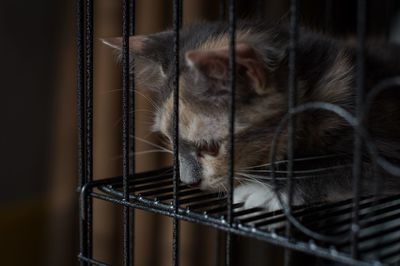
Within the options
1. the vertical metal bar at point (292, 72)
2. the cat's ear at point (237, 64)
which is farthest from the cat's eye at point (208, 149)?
the vertical metal bar at point (292, 72)

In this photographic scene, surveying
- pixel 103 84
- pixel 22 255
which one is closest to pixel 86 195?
pixel 103 84

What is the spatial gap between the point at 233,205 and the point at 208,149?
131mm

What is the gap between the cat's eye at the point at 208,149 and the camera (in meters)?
0.87

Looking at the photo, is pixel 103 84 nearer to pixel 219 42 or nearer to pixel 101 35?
pixel 101 35

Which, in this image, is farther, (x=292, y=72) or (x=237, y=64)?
(x=237, y=64)

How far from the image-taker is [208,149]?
0.88 meters

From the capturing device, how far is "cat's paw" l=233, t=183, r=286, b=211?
2.74 feet

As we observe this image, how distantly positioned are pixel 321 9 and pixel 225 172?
89 cm

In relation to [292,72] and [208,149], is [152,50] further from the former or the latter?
[292,72]

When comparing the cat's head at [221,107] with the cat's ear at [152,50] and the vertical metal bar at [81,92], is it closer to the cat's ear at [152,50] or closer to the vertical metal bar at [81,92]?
the cat's ear at [152,50]

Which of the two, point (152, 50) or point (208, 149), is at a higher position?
point (152, 50)

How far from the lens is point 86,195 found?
87 centimetres

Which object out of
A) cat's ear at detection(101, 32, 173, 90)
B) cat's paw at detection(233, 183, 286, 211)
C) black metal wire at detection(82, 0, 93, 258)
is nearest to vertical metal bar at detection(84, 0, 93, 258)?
black metal wire at detection(82, 0, 93, 258)

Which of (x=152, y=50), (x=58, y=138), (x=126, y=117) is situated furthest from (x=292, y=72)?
(x=58, y=138)
